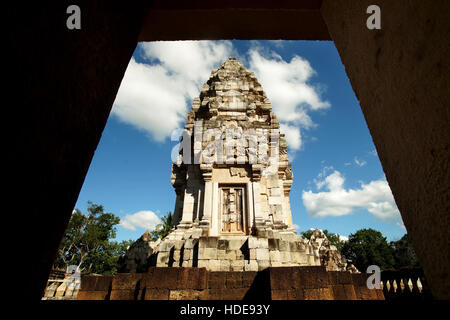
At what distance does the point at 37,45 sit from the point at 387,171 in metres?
1.90

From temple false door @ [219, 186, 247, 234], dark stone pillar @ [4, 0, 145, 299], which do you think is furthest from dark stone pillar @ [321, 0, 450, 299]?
temple false door @ [219, 186, 247, 234]

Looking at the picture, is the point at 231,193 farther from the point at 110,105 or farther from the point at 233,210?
the point at 110,105

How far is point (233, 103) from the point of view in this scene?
10.6 metres

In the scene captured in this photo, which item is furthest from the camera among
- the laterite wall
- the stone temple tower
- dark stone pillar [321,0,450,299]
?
the stone temple tower

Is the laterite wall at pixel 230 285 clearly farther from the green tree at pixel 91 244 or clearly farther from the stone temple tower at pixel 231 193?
the green tree at pixel 91 244

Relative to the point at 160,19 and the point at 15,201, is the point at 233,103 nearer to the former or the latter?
the point at 160,19

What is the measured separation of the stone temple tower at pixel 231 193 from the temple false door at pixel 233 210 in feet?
0.11

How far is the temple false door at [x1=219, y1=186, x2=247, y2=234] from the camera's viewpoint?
7988 mm

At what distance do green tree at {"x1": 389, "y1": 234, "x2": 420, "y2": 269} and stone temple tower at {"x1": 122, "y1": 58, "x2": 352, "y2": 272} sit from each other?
1739 inches

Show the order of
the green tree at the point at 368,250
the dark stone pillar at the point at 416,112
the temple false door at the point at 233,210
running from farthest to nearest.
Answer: the green tree at the point at 368,250, the temple false door at the point at 233,210, the dark stone pillar at the point at 416,112

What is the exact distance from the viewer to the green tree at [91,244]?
34.6 metres

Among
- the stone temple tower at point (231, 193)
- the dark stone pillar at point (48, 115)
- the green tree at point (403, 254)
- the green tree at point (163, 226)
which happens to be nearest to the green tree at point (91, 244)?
the green tree at point (163, 226)

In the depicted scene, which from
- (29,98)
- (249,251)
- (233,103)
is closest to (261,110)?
(233,103)

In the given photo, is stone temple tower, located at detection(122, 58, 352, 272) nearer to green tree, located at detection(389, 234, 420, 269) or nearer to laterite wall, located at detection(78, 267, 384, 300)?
laterite wall, located at detection(78, 267, 384, 300)
